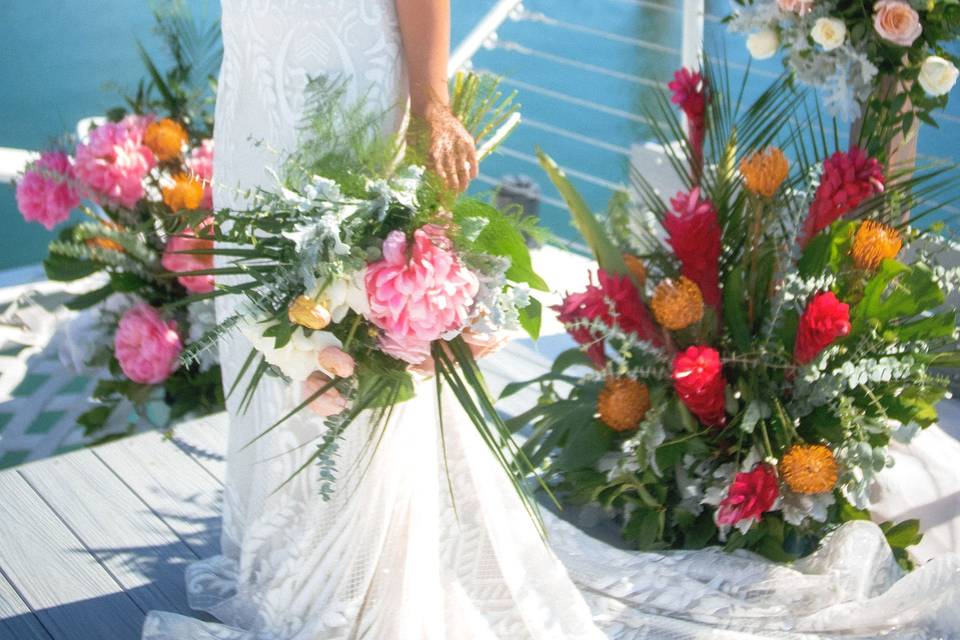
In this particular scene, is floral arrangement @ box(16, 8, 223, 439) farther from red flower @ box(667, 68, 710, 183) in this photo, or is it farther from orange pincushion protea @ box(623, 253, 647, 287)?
red flower @ box(667, 68, 710, 183)

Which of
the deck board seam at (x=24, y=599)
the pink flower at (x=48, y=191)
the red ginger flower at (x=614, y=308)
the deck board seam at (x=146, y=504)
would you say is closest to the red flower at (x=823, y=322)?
the red ginger flower at (x=614, y=308)

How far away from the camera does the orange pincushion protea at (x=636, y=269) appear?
2154mm

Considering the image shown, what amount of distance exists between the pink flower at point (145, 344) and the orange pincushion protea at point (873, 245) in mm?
1464

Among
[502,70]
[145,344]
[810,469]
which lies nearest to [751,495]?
[810,469]

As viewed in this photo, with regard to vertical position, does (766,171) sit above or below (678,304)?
above

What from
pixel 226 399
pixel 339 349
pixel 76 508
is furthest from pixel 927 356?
pixel 76 508

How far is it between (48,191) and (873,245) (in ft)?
5.80

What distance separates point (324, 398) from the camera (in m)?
1.54

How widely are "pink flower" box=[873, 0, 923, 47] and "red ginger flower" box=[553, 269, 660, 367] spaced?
1.93ft

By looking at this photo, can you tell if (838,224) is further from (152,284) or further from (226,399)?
(152,284)

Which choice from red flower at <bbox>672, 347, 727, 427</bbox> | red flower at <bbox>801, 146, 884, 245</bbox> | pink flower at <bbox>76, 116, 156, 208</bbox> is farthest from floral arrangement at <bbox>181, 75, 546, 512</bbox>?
pink flower at <bbox>76, 116, 156, 208</bbox>

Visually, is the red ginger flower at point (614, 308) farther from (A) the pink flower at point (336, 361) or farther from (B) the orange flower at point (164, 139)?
(B) the orange flower at point (164, 139)

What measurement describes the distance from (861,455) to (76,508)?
58.8 inches

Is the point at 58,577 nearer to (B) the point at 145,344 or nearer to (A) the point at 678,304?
(B) the point at 145,344
